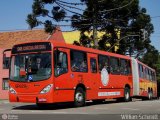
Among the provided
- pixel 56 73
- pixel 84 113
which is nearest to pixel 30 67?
pixel 56 73

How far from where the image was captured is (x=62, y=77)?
18656 millimetres

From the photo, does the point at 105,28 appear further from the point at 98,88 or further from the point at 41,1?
the point at 98,88

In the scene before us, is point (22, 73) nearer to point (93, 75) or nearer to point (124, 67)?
point (93, 75)

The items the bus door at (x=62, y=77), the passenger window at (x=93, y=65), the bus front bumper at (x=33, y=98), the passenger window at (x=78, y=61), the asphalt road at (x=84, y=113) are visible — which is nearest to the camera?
the asphalt road at (x=84, y=113)

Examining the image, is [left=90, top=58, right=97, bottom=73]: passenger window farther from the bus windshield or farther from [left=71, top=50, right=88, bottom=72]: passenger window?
the bus windshield

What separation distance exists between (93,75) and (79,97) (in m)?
1.90

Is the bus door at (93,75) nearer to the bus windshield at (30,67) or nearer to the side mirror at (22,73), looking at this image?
the bus windshield at (30,67)

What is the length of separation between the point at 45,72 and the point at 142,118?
18.8 feet

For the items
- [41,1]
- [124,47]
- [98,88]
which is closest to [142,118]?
[98,88]

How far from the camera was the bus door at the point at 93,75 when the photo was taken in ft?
69.2

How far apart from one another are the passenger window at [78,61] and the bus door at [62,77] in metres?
0.49

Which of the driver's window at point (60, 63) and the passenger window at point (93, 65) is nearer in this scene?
the driver's window at point (60, 63)

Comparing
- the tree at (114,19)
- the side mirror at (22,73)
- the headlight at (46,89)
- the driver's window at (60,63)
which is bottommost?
the headlight at (46,89)

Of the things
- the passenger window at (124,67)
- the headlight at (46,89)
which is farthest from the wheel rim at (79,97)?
the passenger window at (124,67)
